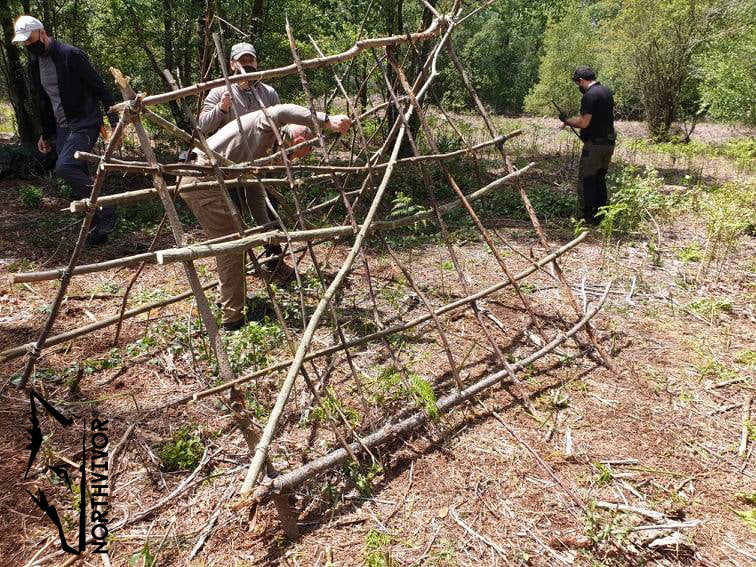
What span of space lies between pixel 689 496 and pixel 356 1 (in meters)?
8.26

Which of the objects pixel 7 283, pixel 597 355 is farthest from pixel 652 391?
pixel 7 283

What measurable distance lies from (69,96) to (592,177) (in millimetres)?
6115

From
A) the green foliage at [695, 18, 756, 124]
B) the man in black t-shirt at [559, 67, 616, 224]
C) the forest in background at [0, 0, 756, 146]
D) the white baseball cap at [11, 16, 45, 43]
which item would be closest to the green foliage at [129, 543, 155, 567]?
the forest in background at [0, 0, 756, 146]

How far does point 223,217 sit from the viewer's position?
3559 millimetres

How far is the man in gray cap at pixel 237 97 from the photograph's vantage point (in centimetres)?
379

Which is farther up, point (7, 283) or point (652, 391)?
point (7, 283)

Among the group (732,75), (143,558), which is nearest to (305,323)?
(143,558)

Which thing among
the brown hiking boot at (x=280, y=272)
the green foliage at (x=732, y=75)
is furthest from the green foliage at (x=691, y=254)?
the green foliage at (x=732, y=75)

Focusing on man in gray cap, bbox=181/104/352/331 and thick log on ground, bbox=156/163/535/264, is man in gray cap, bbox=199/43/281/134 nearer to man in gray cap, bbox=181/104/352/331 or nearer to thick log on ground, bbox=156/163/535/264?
man in gray cap, bbox=181/104/352/331

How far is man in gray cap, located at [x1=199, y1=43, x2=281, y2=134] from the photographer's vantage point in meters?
3.79

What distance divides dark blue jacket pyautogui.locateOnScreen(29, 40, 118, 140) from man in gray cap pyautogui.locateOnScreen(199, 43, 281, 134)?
4.99ft

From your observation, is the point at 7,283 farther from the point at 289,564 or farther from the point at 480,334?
the point at 480,334

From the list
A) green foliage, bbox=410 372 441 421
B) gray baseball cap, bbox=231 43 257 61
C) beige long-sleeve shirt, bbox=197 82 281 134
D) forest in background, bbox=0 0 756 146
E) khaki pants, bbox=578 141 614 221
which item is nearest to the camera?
green foliage, bbox=410 372 441 421

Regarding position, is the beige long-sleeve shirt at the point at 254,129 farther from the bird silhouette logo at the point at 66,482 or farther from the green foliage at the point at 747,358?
the green foliage at the point at 747,358
